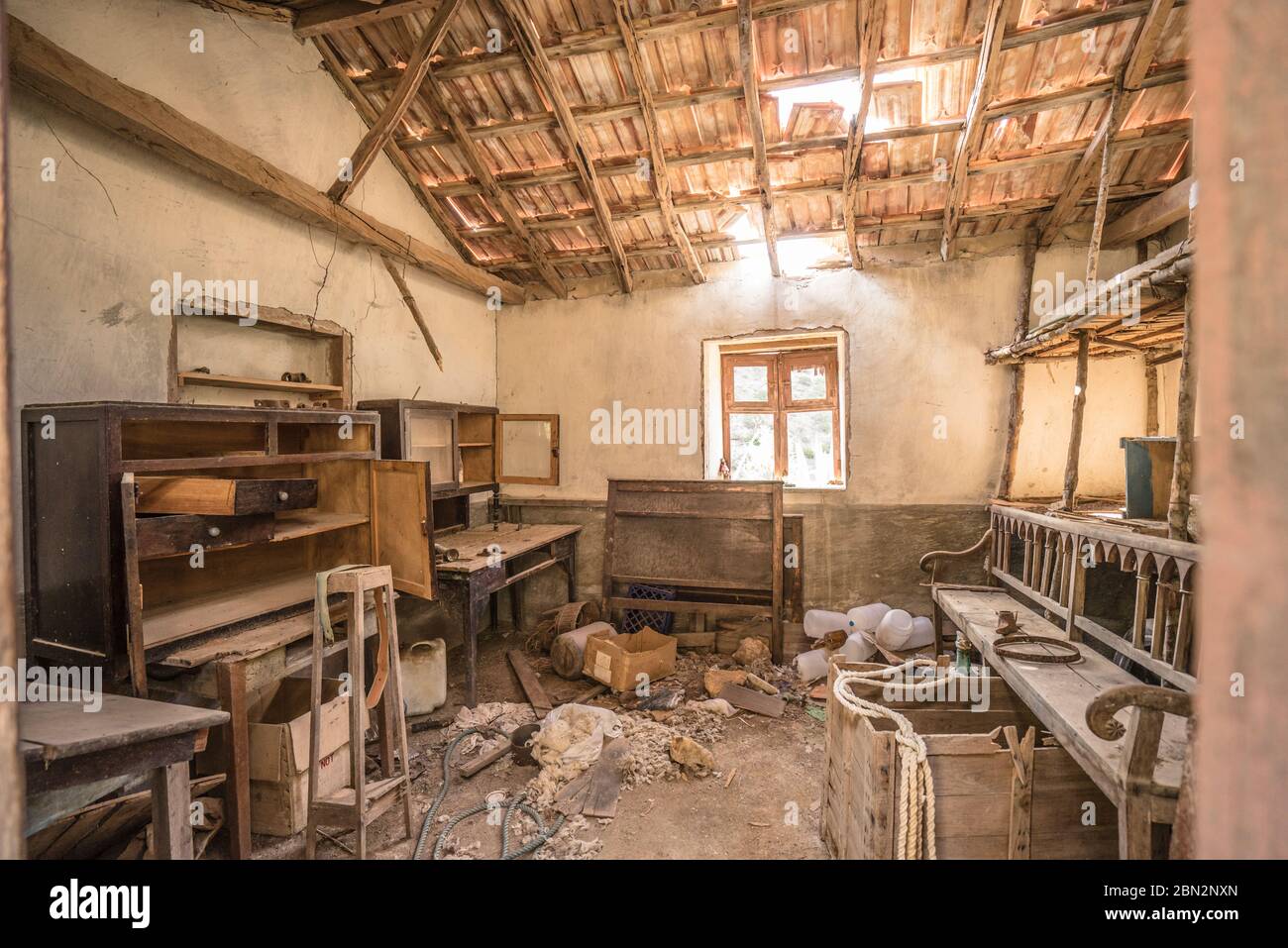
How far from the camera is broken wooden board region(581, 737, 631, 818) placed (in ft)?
10.5

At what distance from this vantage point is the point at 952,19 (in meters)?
3.98

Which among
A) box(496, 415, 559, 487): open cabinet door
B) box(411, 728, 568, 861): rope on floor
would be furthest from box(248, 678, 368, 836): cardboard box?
box(496, 415, 559, 487): open cabinet door

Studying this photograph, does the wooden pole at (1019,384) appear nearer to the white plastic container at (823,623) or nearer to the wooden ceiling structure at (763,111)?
the wooden ceiling structure at (763,111)

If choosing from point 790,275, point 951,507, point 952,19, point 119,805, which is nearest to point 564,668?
point 119,805

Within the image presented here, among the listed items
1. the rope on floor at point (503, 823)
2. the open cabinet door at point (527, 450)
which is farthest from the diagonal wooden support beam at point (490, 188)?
the rope on floor at point (503, 823)

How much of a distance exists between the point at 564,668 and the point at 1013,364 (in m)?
5.00

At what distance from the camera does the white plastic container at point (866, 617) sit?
5406 mm

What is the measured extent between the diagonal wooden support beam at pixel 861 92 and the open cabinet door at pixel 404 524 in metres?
4.16

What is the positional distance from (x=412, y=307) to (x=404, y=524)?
9.02 feet

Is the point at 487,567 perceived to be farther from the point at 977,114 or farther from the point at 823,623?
the point at 977,114

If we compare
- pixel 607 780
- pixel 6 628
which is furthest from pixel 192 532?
pixel 6 628

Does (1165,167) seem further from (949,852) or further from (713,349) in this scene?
(949,852)

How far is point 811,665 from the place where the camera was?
199 inches

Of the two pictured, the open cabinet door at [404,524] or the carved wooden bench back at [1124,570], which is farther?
the open cabinet door at [404,524]
